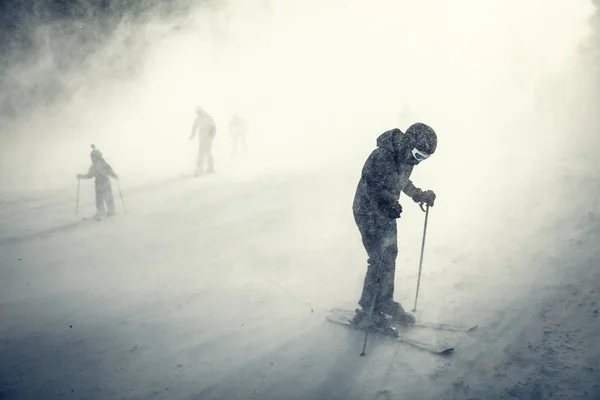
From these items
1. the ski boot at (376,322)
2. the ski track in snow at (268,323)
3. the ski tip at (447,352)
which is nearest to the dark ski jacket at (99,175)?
the ski track in snow at (268,323)

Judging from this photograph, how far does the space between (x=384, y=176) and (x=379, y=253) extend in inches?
34.4

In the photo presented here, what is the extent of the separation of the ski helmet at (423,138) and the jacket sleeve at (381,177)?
0.96ft

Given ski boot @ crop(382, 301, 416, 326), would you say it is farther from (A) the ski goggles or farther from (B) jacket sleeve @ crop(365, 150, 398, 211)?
(A) the ski goggles

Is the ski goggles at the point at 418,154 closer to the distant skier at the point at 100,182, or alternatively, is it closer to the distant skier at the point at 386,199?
the distant skier at the point at 386,199

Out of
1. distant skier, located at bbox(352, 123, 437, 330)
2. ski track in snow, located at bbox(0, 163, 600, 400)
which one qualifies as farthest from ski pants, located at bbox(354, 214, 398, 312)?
ski track in snow, located at bbox(0, 163, 600, 400)

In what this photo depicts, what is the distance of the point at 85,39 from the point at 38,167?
9514 mm

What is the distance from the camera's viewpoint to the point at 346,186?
1063cm

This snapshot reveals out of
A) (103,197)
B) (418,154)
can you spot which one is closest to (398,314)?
(418,154)

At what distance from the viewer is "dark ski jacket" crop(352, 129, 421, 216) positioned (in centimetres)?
357

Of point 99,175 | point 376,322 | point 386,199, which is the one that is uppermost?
point 99,175

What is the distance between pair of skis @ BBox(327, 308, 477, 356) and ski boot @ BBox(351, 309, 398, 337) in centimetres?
3

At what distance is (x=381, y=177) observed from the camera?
3.64 metres

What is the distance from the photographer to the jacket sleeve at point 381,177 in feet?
11.8

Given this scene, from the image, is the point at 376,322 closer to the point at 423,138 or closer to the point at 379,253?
the point at 379,253
